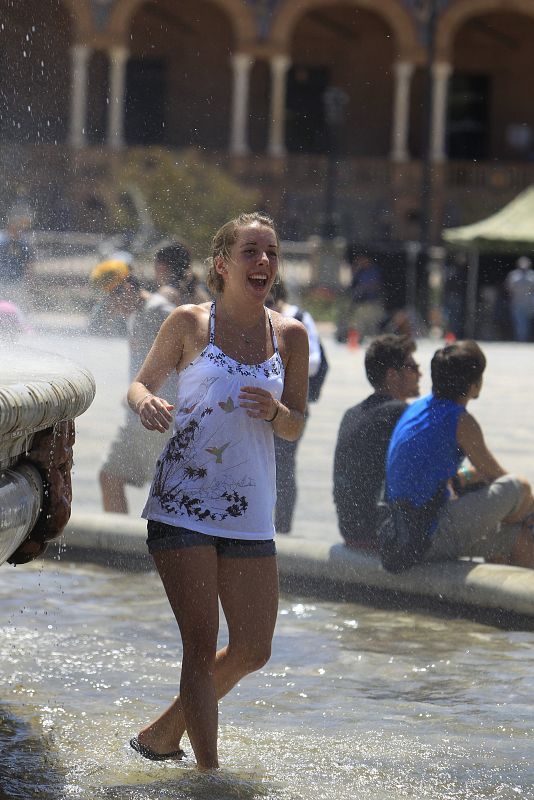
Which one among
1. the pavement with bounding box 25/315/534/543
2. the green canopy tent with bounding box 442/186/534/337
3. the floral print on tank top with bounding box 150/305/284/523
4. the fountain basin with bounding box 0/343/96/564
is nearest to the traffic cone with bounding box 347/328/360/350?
the green canopy tent with bounding box 442/186/534/337

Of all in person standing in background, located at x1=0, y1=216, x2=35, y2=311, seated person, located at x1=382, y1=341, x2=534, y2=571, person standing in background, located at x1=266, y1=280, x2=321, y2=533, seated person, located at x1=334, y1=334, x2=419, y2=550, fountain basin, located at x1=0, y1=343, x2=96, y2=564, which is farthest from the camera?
person standing in background, located at x1=0, y1=216, x2=35, y2=311

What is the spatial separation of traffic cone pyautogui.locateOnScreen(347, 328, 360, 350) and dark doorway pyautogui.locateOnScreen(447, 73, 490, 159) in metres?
19.1

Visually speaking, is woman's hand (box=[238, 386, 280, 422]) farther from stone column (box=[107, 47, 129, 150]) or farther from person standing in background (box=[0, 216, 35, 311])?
stone column (box=[107, 47, 129, 150])

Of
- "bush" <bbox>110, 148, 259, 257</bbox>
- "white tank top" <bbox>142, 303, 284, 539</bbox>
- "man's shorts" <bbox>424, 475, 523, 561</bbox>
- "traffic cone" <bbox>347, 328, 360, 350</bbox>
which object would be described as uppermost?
"bush" <bbox>110, 148, 259, 257</bbox>

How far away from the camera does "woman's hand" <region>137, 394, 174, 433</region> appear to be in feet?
11.4

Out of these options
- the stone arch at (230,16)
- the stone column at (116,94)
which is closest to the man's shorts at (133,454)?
the stone column at (116,94)

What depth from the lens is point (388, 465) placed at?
5.61 m

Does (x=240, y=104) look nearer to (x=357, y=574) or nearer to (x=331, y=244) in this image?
(x=331, y=244)

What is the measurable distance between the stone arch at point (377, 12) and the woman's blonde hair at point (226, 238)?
1324 inches

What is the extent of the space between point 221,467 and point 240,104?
34193 millimetres

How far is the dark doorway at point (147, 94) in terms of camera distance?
3756 cm

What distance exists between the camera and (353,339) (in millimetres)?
20797

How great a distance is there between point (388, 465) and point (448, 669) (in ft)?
3.36

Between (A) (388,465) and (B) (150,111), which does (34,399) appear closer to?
(A) (388,465)
